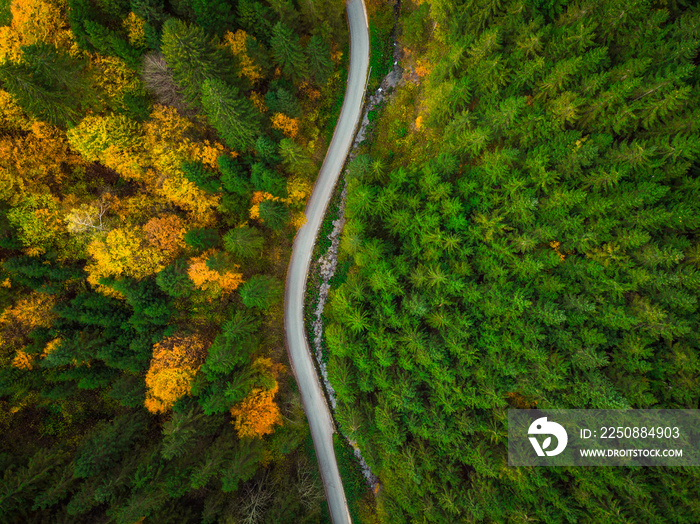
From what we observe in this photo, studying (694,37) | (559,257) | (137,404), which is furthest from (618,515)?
(137,404)

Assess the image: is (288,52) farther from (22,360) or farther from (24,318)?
(22,360)

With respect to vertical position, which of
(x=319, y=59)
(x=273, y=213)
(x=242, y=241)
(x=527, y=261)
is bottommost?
(x=527, y=261)

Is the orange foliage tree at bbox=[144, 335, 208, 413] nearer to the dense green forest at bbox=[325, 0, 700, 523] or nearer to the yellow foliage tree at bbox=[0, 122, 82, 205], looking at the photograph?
the dense green forest at bbox=[325, 0, 700, 523]

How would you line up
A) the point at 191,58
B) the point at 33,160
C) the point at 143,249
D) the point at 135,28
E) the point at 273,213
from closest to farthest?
1. the point at 191,58
2. the point at 135,28
3. the point at 33,160
4. the point at 143,249
5. the point at 273,213

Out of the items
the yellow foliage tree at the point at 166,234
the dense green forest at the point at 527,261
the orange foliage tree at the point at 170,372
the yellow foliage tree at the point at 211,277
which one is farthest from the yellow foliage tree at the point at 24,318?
the dense green forest at the point at 527,261

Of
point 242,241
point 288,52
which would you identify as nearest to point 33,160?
point 242,241

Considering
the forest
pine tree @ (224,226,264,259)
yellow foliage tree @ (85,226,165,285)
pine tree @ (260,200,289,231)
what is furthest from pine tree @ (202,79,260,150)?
yellow foliage tree @ (85,226,165,285)

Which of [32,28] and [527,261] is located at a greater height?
[32,28]

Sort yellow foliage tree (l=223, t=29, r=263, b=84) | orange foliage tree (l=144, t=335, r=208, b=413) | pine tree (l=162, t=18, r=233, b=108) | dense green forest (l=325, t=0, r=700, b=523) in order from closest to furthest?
dense green forest (l=325, t=0, r=700, b=523)
pine tree (l=162, t=18, r=233, b=108)
yellow foliage tree (l=223, t=29, r=263, b=84)
orange foliage tree (l=144, t=335, r=208, b=413)

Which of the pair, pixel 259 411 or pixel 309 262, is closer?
pixel 259 411
